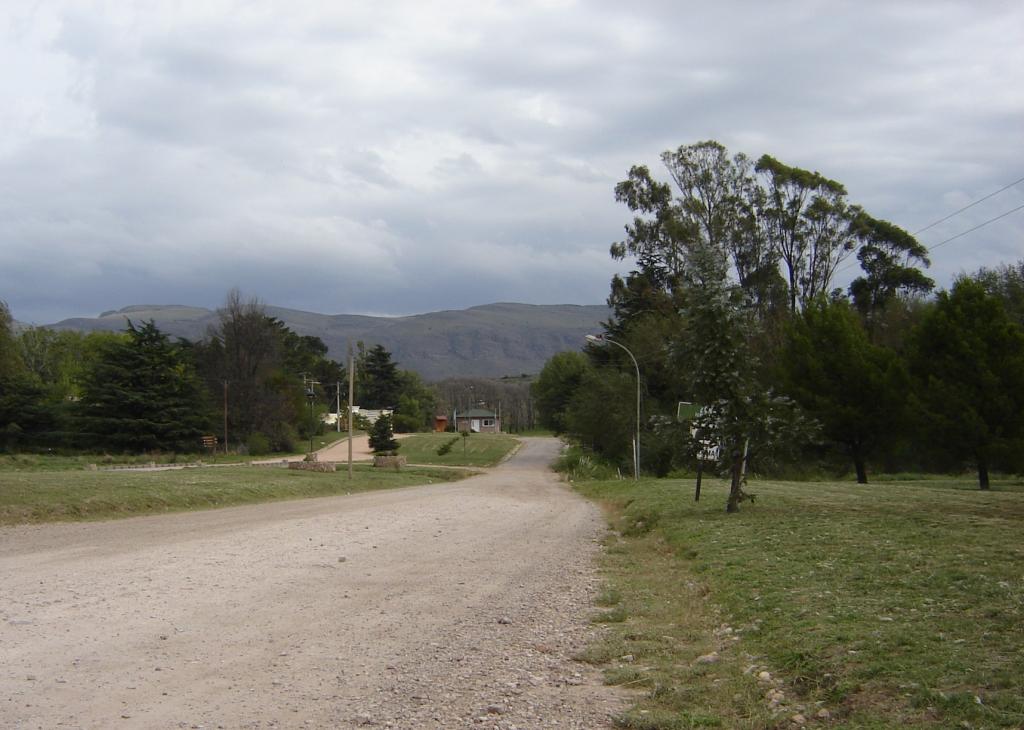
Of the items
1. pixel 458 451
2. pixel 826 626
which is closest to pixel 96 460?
pixel 458 451

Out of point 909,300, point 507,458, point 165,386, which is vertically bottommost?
point 507,458

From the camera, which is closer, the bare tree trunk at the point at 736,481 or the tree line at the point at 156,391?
the bare tree trunk at the point at 736,481

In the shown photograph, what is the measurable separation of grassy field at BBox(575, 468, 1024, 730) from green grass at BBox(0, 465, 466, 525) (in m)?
14.5

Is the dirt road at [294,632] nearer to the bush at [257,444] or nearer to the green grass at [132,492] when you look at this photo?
the green grass at [132,492]

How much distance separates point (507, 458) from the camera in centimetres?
7981

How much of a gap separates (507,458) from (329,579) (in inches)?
2665

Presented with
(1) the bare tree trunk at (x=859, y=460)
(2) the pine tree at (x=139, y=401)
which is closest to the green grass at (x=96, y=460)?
(2) the pine tree at (x=139, y=401)

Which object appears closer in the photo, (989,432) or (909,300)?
(989,432)

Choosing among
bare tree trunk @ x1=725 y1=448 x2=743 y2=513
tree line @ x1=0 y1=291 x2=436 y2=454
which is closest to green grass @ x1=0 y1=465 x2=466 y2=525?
bare tree trunk @ x1=725 y1=448 x2=743 y2=513

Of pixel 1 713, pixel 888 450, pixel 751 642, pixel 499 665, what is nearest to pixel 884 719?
pixel 751 642

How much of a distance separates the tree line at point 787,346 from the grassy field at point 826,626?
4910 millimetres

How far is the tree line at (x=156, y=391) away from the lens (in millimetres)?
67500

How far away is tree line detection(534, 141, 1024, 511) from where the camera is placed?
65.8 ft

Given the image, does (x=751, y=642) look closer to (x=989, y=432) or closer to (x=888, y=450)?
(x=989, y=432)
